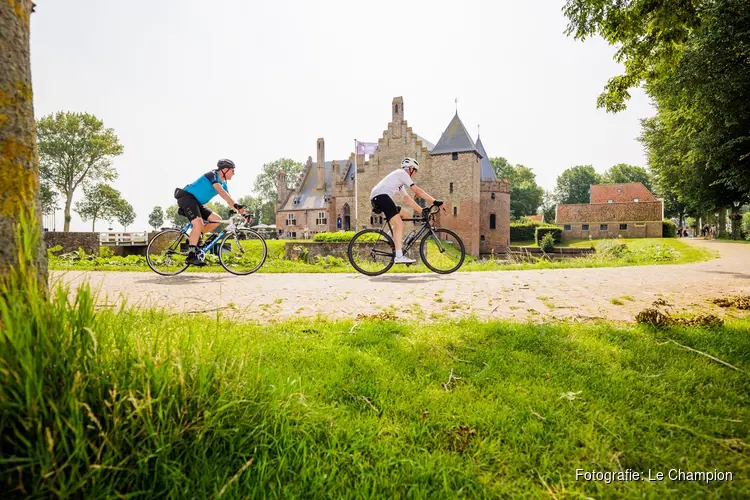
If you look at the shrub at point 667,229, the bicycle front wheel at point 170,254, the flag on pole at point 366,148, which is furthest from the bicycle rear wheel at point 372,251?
the shrub at point 667,229

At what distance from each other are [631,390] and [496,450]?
112 centimetres

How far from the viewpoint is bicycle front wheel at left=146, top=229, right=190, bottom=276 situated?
28.4 feet

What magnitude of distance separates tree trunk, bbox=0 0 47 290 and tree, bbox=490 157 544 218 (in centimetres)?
7672

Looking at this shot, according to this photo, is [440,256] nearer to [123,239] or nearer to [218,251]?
[218,251]

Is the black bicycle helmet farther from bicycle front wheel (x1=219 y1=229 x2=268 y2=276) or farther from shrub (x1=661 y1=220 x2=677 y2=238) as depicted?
shrub (x1=661 y1=220 x2=677 y2=238)

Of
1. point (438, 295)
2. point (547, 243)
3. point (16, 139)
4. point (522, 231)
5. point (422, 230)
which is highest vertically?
point (522, 231)

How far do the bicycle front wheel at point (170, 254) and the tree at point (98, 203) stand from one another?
52205 millimetres

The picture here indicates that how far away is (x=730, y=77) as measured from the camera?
14594 millimetres

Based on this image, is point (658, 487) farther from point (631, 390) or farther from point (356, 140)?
point (356, 140)

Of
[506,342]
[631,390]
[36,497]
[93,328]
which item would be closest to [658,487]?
[631,390]

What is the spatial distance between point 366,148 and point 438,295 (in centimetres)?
4089

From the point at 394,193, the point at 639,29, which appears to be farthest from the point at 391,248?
the point at 639,29

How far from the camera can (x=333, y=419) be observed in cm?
194

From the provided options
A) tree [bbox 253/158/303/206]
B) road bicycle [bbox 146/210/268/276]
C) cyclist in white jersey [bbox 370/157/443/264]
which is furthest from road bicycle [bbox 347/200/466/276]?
tree [bbox 253/158/303/206]
